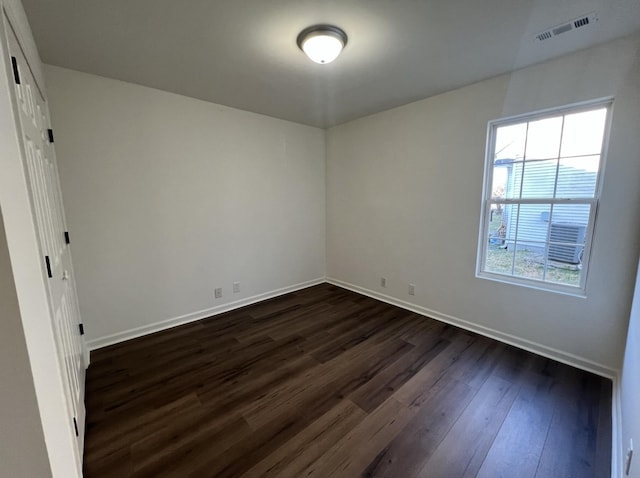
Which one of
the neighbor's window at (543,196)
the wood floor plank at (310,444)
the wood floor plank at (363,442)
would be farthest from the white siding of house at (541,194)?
the wood floor plank at (310,444)

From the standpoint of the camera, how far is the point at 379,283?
379cm

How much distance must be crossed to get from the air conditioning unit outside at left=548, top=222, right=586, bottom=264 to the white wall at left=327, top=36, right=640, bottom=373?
0.14 m

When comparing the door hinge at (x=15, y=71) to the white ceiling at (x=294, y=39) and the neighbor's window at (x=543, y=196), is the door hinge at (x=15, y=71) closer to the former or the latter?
the white ceiling at (x=294, y=39)

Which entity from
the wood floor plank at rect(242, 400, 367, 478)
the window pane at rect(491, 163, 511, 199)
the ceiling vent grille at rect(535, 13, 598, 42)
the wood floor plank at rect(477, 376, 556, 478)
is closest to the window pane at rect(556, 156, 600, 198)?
the window pane at rect(491, 163, 511, 199)

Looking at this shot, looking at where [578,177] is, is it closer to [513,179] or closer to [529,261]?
[513,179]

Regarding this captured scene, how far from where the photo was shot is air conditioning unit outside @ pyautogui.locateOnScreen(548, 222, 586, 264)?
2244 millimetres

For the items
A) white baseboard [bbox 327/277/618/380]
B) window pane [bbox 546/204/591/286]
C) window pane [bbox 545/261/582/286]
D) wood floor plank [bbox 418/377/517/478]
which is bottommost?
wood floor plank [bbox 418/377/517/478]

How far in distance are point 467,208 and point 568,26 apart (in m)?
1.52

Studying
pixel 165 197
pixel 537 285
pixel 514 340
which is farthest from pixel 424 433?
pixel 165 197

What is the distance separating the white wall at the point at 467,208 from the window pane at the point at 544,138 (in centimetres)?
17

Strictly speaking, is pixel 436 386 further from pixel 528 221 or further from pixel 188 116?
pixel 188 116

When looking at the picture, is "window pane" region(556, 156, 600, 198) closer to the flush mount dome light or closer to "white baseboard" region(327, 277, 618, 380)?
"white baseboard" region(327, 277, 618, 380)

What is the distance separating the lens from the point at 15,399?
2.58ft

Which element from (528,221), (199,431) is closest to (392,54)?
(528,221)
